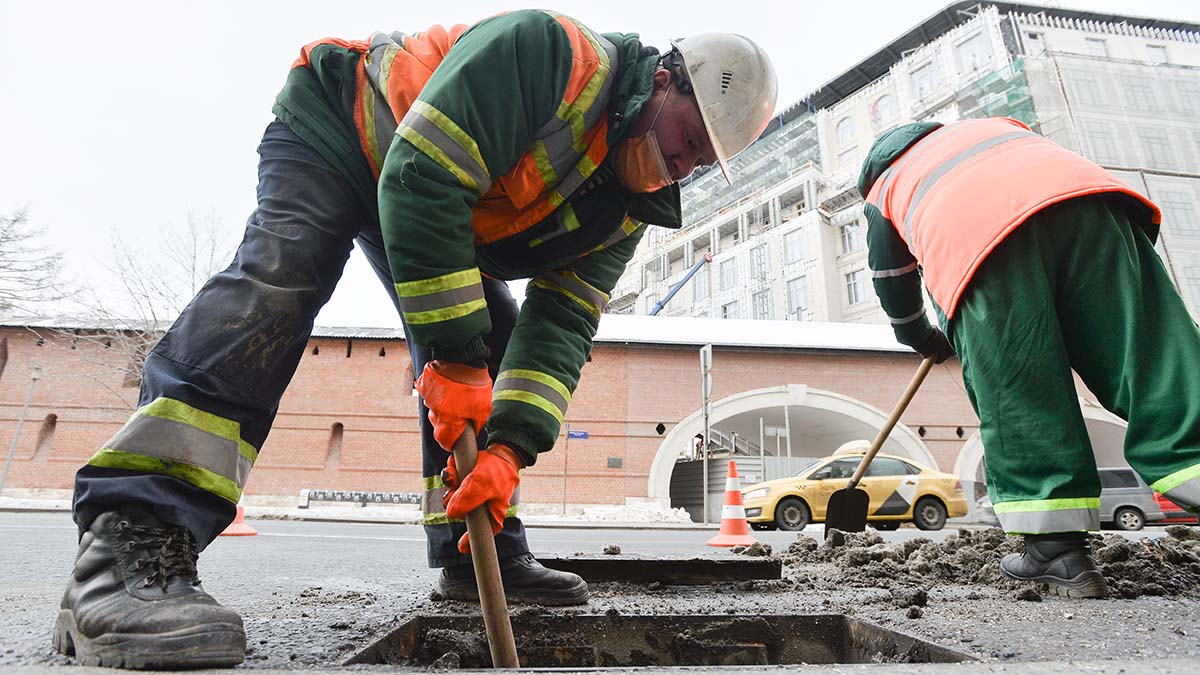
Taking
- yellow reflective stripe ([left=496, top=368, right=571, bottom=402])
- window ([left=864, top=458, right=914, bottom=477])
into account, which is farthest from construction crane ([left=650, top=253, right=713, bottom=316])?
yellow reflective stripe ([left=496, top=368, right=571, bottom=402])

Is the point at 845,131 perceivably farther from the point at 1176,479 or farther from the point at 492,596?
the point at 492,596

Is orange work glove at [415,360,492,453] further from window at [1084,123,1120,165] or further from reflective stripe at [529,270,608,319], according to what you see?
window at [1084,123,1120,165]

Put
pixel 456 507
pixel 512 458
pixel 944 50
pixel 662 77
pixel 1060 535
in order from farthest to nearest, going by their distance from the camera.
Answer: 1. pixel 944 50
2. pixel 1060 535
3. pixel 662 77
4. pixel 512 458
5. pixel 456 507

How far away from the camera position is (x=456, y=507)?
1.49 meters

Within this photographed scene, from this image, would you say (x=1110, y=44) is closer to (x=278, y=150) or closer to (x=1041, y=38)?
(x=1041, y=38)

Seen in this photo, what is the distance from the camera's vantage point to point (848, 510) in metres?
4.63

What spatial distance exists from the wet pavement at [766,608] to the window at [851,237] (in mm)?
30567

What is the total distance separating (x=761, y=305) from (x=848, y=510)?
31371 millimetres

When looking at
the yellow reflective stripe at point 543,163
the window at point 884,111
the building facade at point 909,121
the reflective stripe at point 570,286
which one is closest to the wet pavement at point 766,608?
the reflective stripe at point 570,286

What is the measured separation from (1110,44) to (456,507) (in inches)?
1621

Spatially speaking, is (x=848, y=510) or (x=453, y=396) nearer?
(x=453, y=396)

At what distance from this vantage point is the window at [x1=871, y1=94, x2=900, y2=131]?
1304 inches

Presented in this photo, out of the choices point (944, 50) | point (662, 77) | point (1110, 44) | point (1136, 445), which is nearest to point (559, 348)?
point (662, 77)

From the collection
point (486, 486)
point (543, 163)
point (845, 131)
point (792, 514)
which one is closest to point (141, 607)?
point (486, 486)
